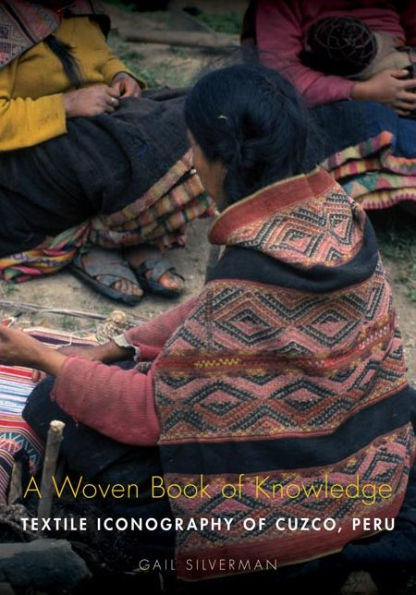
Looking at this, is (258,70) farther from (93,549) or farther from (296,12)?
(296,12)

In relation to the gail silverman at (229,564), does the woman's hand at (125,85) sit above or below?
above

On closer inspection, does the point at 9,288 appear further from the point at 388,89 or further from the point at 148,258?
the point at 388,89

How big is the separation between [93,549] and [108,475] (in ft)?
0.66

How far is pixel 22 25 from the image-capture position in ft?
11.9

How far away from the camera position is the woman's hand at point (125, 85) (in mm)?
3969

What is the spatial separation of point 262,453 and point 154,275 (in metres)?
1.75

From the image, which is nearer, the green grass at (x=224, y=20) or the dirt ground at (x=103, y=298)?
the dirt ground at (x=103, y=298)

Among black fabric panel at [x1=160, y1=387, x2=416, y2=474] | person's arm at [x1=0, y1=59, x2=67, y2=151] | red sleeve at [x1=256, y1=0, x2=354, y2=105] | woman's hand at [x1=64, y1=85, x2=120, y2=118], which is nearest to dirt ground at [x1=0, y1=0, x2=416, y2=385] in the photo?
person's arm at [x1=0, y1=59, x2=67, y2=151]

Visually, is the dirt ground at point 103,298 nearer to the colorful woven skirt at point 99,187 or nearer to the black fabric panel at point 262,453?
the colorful woven skirt at point 99,187

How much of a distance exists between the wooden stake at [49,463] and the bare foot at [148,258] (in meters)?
1.64

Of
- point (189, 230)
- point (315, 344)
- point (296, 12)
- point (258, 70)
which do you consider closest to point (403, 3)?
point (296, 12)

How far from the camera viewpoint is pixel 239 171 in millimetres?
2174

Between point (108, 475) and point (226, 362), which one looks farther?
point (108, 475)

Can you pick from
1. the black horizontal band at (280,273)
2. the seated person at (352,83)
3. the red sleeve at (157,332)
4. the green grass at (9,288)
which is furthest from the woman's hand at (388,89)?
the black horizontal band at (280,273)
